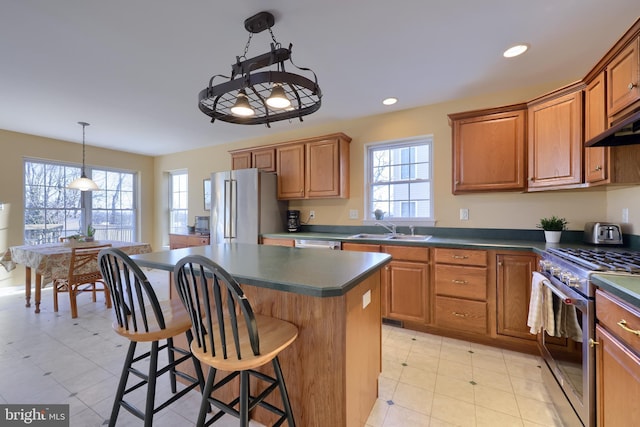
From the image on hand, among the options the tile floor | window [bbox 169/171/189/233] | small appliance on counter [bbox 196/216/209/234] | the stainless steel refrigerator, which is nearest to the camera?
the tile floor

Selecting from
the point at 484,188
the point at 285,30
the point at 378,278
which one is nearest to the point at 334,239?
the point at 378,278

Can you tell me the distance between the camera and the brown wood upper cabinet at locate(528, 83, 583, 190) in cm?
212

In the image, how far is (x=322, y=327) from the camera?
124cm

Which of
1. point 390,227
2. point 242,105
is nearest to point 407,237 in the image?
point 390,227

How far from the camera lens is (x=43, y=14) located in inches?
67.5

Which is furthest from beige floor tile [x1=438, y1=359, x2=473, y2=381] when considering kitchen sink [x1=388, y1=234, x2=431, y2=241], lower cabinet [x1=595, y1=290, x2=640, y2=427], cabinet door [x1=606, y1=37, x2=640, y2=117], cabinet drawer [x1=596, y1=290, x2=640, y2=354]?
cabinet door [x1=606, y1=37, x2=640, y2=117]

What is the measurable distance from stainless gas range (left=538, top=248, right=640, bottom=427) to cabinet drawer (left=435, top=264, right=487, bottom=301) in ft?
1.80

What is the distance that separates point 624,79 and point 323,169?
2.64 m

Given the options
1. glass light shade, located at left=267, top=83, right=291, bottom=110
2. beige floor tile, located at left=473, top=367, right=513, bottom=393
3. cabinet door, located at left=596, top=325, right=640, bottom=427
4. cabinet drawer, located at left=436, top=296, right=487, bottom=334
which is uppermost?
glass light shade, located at left=267, top=83, right=291, bottom=110

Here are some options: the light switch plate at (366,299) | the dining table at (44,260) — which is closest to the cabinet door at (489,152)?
the light switch plate at (366,299)

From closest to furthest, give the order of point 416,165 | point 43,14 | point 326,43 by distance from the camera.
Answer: point 43,14
point 326,43
point 416,165

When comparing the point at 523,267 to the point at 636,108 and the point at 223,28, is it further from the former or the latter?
the point at 223,28

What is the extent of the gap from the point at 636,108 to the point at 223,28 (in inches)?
101

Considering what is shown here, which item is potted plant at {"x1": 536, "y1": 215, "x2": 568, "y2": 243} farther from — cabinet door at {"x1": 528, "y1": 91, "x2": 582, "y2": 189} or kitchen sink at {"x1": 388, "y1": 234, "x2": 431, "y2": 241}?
kitchen sink at {"x1": 388, "y1": 234, "x2": 431, "y2": 241}
